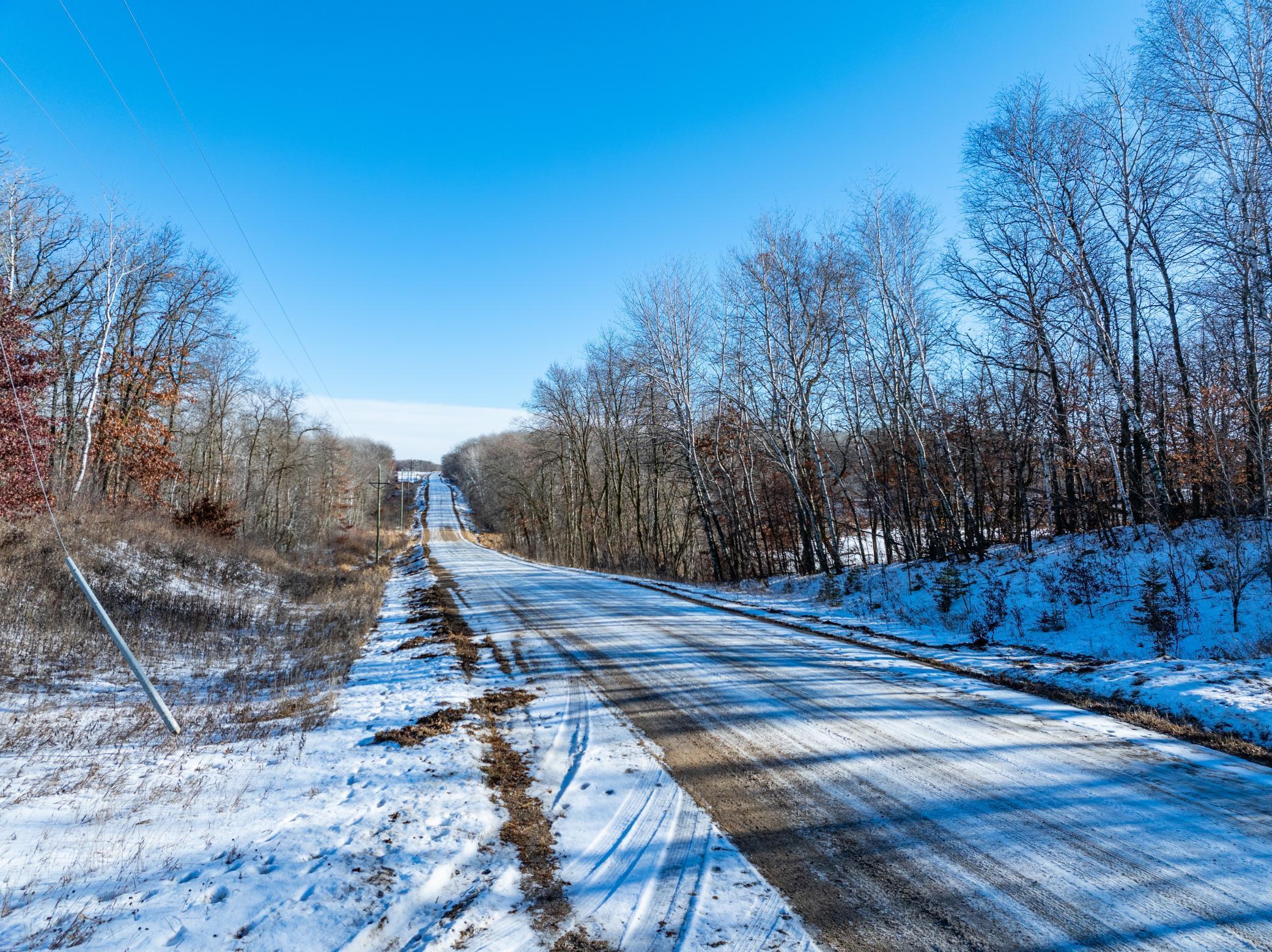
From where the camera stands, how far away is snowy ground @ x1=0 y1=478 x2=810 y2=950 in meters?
2.66

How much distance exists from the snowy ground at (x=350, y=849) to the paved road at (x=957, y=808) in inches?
15.2

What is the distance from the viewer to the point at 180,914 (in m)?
2.71

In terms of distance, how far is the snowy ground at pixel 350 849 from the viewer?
8.71 feet

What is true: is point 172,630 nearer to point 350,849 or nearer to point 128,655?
point 128,655

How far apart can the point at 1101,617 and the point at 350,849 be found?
33.8 ft

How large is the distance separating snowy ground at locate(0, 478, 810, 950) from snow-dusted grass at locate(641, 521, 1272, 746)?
4.81m

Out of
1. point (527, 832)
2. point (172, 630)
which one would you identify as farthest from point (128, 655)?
point (172, 630)

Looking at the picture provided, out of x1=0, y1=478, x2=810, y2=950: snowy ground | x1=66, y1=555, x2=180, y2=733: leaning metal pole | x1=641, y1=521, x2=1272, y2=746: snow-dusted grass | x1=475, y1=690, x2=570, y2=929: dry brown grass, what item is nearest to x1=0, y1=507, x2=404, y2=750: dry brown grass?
x1=66, y1=555, x2=180, y2=733: leaning metal pole

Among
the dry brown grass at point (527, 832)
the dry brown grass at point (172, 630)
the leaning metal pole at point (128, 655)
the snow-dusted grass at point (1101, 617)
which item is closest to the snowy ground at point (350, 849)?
the dry brown grass at point (527, 832)

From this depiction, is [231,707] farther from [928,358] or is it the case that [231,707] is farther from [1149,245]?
[1149,245]

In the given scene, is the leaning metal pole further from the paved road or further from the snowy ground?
Answer: the paved road

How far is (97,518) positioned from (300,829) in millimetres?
15660

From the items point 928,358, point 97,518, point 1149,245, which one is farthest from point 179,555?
point 1149,245

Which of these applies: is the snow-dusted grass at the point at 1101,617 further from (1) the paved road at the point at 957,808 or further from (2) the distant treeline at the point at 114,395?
(2) the distant treeline at the point at 114,395
